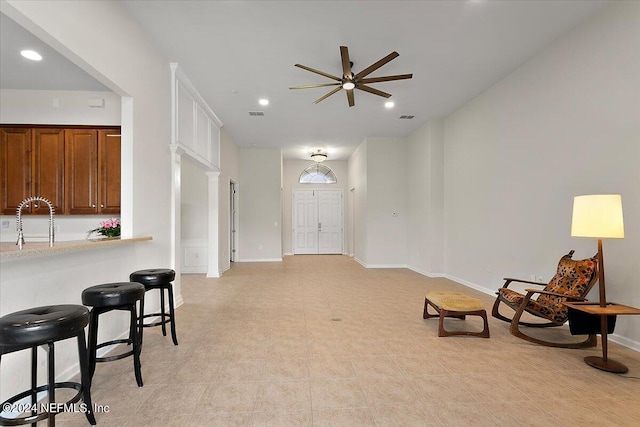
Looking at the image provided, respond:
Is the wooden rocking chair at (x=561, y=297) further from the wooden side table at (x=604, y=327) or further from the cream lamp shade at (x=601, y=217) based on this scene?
the cream lamp shade at (x=601, y=217)

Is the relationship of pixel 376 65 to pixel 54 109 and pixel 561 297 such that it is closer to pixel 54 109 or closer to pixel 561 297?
pixel 561 297

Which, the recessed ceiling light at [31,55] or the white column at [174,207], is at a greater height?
the recessed ceiling light at [31,55]

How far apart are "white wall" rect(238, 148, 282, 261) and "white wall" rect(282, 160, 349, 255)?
1.80 m

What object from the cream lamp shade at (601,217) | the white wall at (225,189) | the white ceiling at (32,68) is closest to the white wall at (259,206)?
the white wall at (225,189)

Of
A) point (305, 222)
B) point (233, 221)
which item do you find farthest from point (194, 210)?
point (305, 222)

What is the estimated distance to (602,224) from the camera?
2701 mm

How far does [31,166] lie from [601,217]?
19.5ft

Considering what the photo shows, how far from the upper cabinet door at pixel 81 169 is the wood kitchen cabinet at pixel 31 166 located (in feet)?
0.30

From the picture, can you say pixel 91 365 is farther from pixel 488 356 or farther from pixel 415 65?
pixel 415 65

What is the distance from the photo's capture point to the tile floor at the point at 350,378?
2057mm

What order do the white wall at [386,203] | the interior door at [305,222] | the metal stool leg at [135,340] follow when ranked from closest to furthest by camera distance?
the metal stool leg at [135,340], the white wall at [386,203], the interior door at [305,222]

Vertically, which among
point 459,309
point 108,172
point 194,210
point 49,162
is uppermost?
point 49,162

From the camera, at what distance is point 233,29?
371 cm

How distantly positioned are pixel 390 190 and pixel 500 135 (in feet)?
11.8
